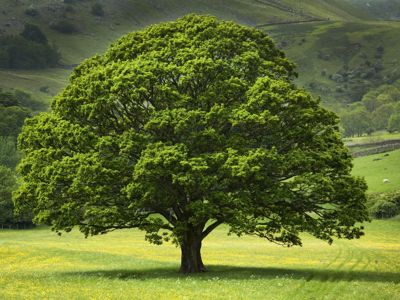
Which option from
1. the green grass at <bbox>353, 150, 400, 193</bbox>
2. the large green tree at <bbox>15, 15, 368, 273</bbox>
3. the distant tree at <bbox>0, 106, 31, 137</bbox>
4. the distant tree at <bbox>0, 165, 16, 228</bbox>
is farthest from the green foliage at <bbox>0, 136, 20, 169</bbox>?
the large green tree at <bbox>15, 15, 368, 273</bbox>

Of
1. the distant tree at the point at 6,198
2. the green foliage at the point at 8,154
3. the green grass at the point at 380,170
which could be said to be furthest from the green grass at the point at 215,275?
the green foliage at the point at 8,154

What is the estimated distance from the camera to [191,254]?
4534 cm

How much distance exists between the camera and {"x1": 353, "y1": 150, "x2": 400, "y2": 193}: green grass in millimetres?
122750

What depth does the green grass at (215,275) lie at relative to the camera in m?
33.7

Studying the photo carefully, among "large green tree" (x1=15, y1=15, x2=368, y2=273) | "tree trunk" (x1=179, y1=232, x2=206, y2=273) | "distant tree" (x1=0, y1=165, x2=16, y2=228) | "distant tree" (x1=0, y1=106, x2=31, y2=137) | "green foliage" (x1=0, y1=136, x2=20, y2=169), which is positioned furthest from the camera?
"distant tree" (x1=0, y1=106, x2=31, y2=137)

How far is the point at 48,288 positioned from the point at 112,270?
14.1m

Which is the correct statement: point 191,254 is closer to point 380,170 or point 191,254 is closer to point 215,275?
point 215,275

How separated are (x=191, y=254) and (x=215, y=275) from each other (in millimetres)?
2969

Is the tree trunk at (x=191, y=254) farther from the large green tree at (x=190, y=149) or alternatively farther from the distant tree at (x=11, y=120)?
the distant tree at (x=11, y=120)

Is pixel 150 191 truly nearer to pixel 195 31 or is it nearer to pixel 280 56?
pixel 195 31

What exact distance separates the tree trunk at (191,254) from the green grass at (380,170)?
81.2 m

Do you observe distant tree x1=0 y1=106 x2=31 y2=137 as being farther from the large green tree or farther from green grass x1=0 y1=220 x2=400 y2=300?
the large green tree

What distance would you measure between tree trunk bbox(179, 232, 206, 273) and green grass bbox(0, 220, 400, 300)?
1159 millimetres

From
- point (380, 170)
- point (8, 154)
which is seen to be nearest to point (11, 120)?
point (8, 154)
